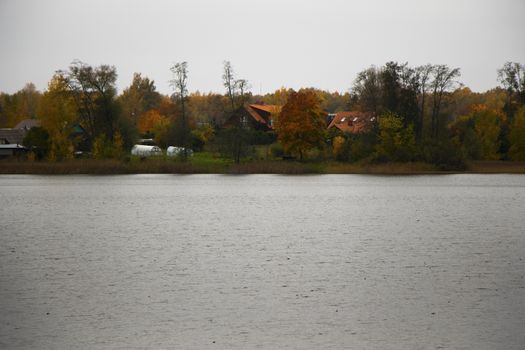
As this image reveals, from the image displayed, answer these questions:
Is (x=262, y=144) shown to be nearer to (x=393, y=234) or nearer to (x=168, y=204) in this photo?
(x=168, y=204)

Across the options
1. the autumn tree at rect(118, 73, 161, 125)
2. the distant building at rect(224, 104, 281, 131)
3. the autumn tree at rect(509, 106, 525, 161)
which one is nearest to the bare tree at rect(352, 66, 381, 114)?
the autumn tree at rect(509, 106, 525, 161)

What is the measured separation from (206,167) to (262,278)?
59585 mm

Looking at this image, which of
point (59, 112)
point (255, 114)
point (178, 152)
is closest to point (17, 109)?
point (255, 114)

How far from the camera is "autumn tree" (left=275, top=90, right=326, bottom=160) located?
81.8 m

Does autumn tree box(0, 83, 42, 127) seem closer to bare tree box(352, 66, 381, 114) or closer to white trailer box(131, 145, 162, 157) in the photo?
white trailer box(131, 145, 162, 157)

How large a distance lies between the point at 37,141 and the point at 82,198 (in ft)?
131

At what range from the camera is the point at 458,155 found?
80.8 metres

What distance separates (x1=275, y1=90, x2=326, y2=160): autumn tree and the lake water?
41.8m

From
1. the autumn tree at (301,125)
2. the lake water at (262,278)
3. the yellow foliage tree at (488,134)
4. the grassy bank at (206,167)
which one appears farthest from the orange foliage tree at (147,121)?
the lake water at (262,278)

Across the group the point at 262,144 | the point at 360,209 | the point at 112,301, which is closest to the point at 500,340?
the point at 112,301

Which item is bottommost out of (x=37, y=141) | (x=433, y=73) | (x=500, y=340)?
(x=500, y=340)

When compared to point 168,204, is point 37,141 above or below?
above

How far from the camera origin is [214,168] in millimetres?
78625

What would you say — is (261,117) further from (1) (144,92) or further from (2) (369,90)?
(1) (144,92)
